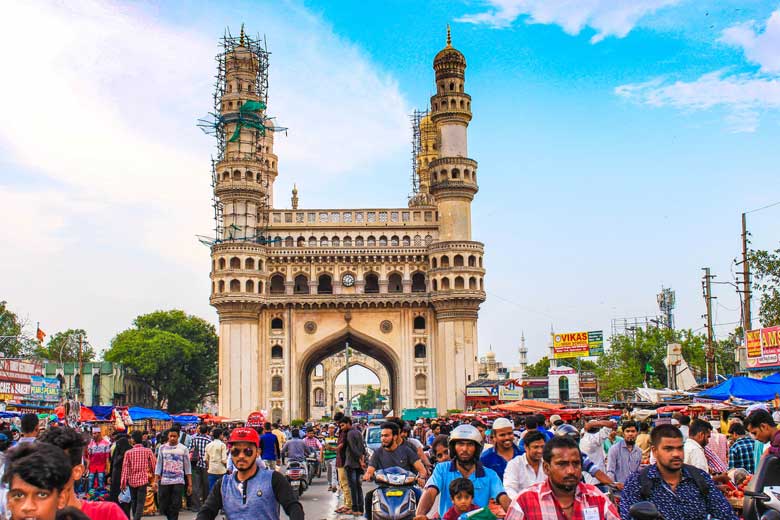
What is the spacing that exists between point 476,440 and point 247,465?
174 centimetres

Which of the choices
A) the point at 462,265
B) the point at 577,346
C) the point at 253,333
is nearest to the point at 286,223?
the point at 253,333

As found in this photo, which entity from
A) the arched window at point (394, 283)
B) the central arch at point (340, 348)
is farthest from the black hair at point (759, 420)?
the arched window at point (394, 283)

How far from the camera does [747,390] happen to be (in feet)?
65.6

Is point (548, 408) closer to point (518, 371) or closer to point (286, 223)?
point (286, 223)

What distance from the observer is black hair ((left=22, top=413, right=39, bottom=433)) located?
30.1 ft

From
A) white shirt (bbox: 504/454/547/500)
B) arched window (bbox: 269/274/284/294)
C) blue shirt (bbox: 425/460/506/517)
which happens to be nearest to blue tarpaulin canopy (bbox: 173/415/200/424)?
arched window (bbox: 269/274/284/294)

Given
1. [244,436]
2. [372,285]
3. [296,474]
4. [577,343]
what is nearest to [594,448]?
[244,436]

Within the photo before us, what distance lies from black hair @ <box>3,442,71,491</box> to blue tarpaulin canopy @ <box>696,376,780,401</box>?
59.5 feet

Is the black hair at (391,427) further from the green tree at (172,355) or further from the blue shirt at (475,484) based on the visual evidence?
the green tree at (172,355)

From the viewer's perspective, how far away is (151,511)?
17047mm

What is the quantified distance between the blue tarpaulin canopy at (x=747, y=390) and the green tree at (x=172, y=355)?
176ft

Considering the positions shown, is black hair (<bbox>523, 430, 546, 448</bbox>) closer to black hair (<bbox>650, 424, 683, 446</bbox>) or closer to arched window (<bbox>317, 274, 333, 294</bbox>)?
black hair (<bbox>650, 424, 683, 446</bbox>)

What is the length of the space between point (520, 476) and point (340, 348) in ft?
174

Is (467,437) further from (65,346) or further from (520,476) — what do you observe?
(65,346)
